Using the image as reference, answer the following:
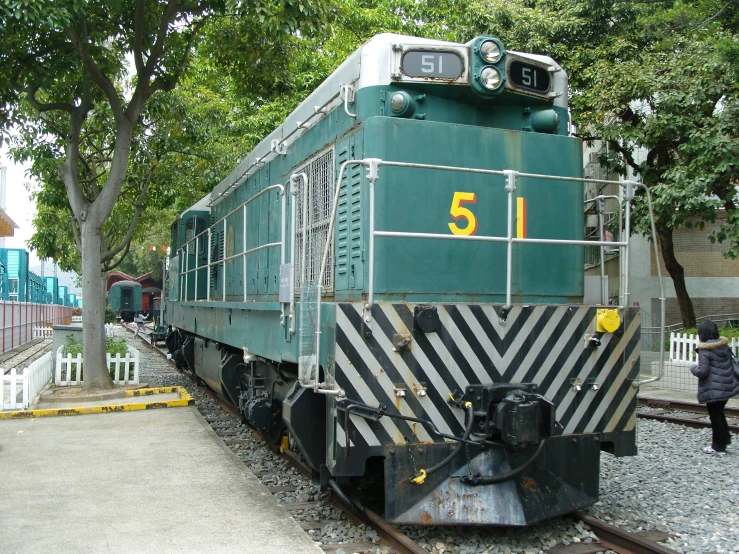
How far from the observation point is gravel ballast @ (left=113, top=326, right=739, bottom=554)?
4293 mm

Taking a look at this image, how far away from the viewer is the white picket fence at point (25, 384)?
907 cm

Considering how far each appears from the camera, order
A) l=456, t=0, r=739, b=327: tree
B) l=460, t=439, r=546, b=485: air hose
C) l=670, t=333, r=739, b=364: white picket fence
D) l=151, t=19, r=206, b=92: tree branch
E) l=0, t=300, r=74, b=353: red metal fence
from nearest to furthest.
Result: l=460, t=439, r=546, b=485: air hose, l=151, t=19, r=206, b=92: tree branch, l=456, t=0, r=739, b=327: tree, l=670, t=333, r=739, b=364: white picket fence, l=0, t=300, r=74, b=353: red metal fence

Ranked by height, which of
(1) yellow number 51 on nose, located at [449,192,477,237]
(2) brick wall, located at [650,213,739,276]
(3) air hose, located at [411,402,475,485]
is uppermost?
(2) brick wall, located at [650,213,739,276]

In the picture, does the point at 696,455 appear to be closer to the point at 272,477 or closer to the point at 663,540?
the point at 663,540

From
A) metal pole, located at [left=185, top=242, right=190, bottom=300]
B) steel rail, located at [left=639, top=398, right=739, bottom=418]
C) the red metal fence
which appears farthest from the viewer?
the red metal fence

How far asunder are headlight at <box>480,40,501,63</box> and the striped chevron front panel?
1.75 meters

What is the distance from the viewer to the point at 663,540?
170 inches

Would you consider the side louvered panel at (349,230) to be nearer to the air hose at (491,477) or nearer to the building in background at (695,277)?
the air hose at (491,477)

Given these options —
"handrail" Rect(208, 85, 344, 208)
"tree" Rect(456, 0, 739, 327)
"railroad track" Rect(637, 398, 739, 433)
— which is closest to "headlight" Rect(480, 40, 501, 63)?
"handrail" Rect(208, 85, 344, 208)

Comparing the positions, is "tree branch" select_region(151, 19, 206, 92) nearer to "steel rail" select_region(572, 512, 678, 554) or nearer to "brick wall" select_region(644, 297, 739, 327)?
"steel rail" select_region(572, 512, 678, 554)

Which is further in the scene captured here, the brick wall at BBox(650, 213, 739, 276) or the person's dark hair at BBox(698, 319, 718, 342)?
the brick wall at BBox(650, 213, 739, 276)

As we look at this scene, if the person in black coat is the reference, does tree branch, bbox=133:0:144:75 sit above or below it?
above

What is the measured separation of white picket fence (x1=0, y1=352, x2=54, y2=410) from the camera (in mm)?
9070

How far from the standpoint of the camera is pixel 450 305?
425cm
